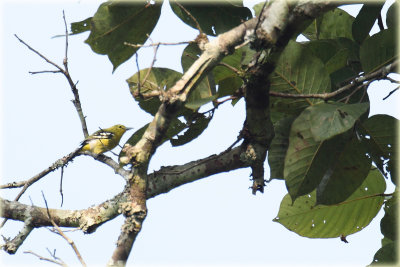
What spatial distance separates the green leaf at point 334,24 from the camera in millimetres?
2656

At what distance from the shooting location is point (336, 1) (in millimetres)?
1813

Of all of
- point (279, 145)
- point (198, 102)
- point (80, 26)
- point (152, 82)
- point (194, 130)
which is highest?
point (80, 26)

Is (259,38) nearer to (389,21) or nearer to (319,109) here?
(319,109)

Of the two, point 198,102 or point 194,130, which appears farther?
point 194,130

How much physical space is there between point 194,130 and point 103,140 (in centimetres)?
280

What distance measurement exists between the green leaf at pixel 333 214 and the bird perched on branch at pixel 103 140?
1.00 metres

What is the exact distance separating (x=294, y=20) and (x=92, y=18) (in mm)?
886

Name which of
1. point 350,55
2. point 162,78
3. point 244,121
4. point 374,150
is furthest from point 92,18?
point 374,150

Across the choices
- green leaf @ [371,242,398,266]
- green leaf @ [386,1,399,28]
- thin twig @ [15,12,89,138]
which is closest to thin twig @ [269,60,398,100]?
green leaf @ [386,1,399,28]

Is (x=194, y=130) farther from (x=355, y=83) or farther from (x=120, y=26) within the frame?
(x=355, y=83)

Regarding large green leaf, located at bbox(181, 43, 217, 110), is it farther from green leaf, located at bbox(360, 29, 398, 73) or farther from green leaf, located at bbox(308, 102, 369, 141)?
green leaf, located at bbox(360, 29, 398, 73)

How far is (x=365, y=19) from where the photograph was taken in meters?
2.30

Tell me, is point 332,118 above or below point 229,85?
below

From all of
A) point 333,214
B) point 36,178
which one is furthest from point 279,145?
point 36,178
